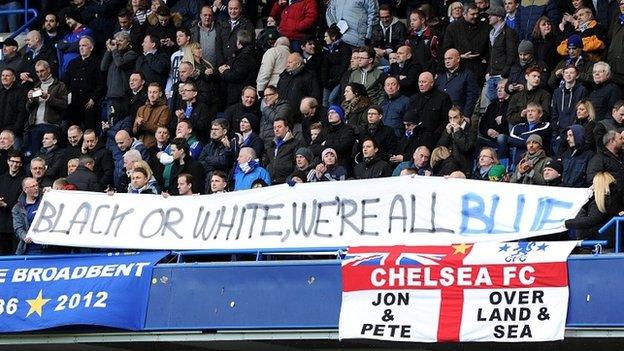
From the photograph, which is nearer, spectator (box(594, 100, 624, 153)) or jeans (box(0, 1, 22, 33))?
spectator (box(594, 100, 624, 153))

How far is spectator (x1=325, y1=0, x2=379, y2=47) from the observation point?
2206 centimetres

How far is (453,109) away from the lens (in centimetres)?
1875

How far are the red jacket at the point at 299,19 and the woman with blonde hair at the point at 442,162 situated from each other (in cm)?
469

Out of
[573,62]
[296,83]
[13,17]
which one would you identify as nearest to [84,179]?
[296,83]

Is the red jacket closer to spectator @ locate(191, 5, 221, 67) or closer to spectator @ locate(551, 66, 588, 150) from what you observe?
spectator @ locate(191, 5, 221, 67)

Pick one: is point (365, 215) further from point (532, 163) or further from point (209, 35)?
point (209, 35)

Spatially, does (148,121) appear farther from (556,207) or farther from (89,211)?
(556,207)

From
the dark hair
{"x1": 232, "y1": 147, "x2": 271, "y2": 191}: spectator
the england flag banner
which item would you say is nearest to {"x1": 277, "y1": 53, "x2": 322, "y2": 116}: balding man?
the dark hair

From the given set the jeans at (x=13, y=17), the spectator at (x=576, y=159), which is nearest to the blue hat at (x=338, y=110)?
the spectator at (x=576, y=159)

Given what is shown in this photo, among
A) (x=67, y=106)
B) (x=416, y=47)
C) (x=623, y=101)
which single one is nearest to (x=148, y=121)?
(x=67, y=106)

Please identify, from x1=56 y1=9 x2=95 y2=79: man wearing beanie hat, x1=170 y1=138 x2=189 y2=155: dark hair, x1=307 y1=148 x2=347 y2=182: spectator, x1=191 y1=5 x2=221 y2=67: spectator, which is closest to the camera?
x1=307 y1=148 x2=347 y2=182: spectator

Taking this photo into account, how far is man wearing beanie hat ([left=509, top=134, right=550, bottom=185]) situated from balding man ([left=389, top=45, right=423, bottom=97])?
9.38ft

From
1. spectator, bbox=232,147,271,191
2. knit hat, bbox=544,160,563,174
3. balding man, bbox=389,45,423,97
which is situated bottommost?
spectator, bbox=232,147,271,191

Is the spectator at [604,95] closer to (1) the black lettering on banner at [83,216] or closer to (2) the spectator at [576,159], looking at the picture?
(2) the spectator at [576,159]
